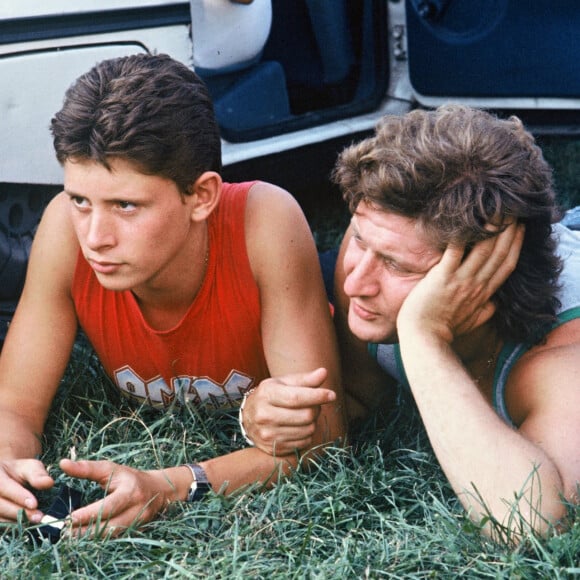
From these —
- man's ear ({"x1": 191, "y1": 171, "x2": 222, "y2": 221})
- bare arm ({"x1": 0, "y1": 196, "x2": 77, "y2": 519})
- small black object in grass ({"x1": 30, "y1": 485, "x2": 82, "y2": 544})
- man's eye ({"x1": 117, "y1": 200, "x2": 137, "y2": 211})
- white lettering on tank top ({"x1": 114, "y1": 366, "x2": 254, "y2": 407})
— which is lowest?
white lettering on tank top ({"x1": 114, "y1": 366, "x2": 254, "y2": 407})

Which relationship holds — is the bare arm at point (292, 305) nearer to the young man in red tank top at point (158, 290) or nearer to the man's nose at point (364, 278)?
the young man in red tank top at point (158, 290)

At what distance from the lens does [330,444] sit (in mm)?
3080

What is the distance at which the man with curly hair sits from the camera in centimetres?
254

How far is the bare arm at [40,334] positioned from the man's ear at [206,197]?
39cm

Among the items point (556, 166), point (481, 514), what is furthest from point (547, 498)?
point (556, 166)

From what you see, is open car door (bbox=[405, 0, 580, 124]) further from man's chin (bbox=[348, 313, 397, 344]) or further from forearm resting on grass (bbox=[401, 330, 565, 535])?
forearm resting on grass (bbox=[401, 330, 565, 535])

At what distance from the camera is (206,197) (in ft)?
9.86

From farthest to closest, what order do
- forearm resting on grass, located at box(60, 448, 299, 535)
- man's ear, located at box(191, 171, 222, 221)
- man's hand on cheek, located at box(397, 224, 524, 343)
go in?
man's ear, located at box(191, 171, 222, 221), man's hand on cheek, located at box(397, 224, 524, 343), forearm resting on grass, located at box(60, 448, 299, 535)

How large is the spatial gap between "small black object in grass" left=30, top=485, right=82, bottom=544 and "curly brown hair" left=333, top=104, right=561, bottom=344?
104 centimetres

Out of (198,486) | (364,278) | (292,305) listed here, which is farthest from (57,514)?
(364,278)

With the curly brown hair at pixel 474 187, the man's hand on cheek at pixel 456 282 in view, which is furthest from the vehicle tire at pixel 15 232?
the man's hand on cheek at pixel 456 282

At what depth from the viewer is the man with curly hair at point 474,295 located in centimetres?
254

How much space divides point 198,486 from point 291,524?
27 cm

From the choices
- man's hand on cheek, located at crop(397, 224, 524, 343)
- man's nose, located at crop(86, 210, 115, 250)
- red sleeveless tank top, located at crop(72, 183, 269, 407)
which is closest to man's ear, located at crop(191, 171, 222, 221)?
red sleeveless tank top, located at crop(72, 183, 269, 407)
